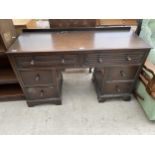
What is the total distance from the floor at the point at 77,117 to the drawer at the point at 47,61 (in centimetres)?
59

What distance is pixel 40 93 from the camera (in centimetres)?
151

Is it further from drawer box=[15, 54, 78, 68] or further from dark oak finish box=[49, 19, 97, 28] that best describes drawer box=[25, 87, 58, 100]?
dark oak finish box=[49, 19, 97, 28]

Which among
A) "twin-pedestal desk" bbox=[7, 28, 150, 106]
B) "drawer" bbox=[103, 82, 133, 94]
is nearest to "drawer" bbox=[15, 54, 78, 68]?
"twin-pedestal desk" bbox=[7, 28, 150, 106]

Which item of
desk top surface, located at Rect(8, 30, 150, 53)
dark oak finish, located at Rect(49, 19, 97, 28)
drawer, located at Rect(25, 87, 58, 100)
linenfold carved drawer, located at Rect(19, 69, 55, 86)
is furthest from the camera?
dark oak finish, located at Rect(49, 19, 97, 28)

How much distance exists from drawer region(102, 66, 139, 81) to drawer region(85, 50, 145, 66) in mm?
80

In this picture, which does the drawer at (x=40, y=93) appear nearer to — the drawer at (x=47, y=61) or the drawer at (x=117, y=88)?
the drawer at (x=47, y=61)

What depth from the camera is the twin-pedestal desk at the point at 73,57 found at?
118 cm

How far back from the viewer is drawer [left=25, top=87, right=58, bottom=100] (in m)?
1.47

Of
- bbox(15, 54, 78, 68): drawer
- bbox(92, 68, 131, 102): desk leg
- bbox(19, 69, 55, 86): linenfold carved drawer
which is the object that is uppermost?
bbox(15, 54, 78, 68): drawer

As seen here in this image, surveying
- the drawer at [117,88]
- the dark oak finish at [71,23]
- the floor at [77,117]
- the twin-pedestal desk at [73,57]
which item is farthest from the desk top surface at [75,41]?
the floor at [77,117]

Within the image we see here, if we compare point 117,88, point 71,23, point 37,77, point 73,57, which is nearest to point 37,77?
point 37,77

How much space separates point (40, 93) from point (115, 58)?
2.81ft

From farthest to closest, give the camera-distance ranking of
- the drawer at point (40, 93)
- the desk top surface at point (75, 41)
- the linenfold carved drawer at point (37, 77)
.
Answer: the drawer at point (40, 93), the linenfold carved drawer at point (37, 77), the desk top surface at point (75, 41)
